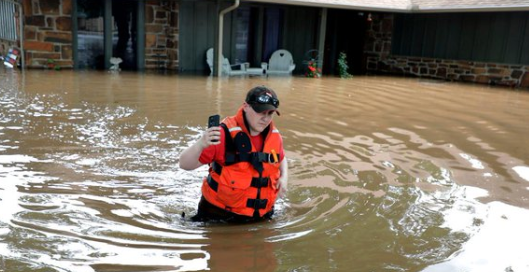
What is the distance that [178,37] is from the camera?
1522 centimetres

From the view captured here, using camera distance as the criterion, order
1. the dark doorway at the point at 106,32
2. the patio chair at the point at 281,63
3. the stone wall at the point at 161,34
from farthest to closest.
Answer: the patio chair at the point at 281,63
the stone wall at the point at 161,34
the dark doorway at the point at 106,32

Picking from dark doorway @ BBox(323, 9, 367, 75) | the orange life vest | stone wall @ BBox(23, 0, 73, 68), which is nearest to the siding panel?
dark doorway @ BBox(323, 9, 367, 75)

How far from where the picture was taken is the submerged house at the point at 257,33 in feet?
44.4

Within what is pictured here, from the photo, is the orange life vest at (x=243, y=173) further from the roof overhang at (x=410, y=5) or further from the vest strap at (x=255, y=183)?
the roof overhang at (x=410, y=5)

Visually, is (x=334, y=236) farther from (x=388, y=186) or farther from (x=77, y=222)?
(x=77, y=222)

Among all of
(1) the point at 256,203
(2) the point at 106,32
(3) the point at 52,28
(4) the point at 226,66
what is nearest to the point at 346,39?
(4) the point at 226,66

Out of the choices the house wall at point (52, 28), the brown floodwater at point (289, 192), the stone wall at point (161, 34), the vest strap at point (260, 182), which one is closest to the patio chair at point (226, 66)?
the stone wall at point (161, 34)

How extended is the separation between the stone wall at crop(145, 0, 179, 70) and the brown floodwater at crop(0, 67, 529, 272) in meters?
6.06

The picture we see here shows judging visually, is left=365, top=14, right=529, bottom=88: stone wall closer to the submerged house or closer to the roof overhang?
the submerged house

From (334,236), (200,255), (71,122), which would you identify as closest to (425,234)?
(334,236)

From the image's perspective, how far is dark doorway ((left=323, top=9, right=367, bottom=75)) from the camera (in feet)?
61.8

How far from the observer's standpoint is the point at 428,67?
1734 centimetres

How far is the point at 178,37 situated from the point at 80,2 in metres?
2.97

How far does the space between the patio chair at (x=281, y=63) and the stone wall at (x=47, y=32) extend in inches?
252
